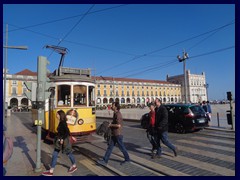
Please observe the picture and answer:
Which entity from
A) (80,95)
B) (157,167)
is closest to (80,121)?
(80,95)

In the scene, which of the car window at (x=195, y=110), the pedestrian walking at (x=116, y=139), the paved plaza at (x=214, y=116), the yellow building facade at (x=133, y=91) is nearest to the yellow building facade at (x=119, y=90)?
the yellow building facade at (x=133, y=91)

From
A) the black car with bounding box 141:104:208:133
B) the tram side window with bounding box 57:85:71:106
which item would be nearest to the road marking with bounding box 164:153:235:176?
the tram side window with bounding box 57:85:71:106

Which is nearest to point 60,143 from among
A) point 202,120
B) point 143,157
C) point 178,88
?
point 143,157

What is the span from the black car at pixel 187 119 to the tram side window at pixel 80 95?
5699 millimetres

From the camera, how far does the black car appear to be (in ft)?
38.4

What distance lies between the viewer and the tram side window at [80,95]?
9.37 metres

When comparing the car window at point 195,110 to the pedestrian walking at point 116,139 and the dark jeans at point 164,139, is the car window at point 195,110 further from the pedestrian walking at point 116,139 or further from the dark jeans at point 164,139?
the pedestrian walking at point 116,139

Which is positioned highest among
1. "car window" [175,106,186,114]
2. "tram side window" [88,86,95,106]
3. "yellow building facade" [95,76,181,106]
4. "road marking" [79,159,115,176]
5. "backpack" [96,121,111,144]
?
"yellow building facade" [95,76,181,106]

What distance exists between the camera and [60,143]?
5484 mm

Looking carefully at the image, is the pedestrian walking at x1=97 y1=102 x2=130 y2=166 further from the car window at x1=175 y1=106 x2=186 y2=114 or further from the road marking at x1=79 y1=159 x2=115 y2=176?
the car window at x1=175 y1=106 x2=186 y2=114

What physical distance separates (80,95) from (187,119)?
238 inches
